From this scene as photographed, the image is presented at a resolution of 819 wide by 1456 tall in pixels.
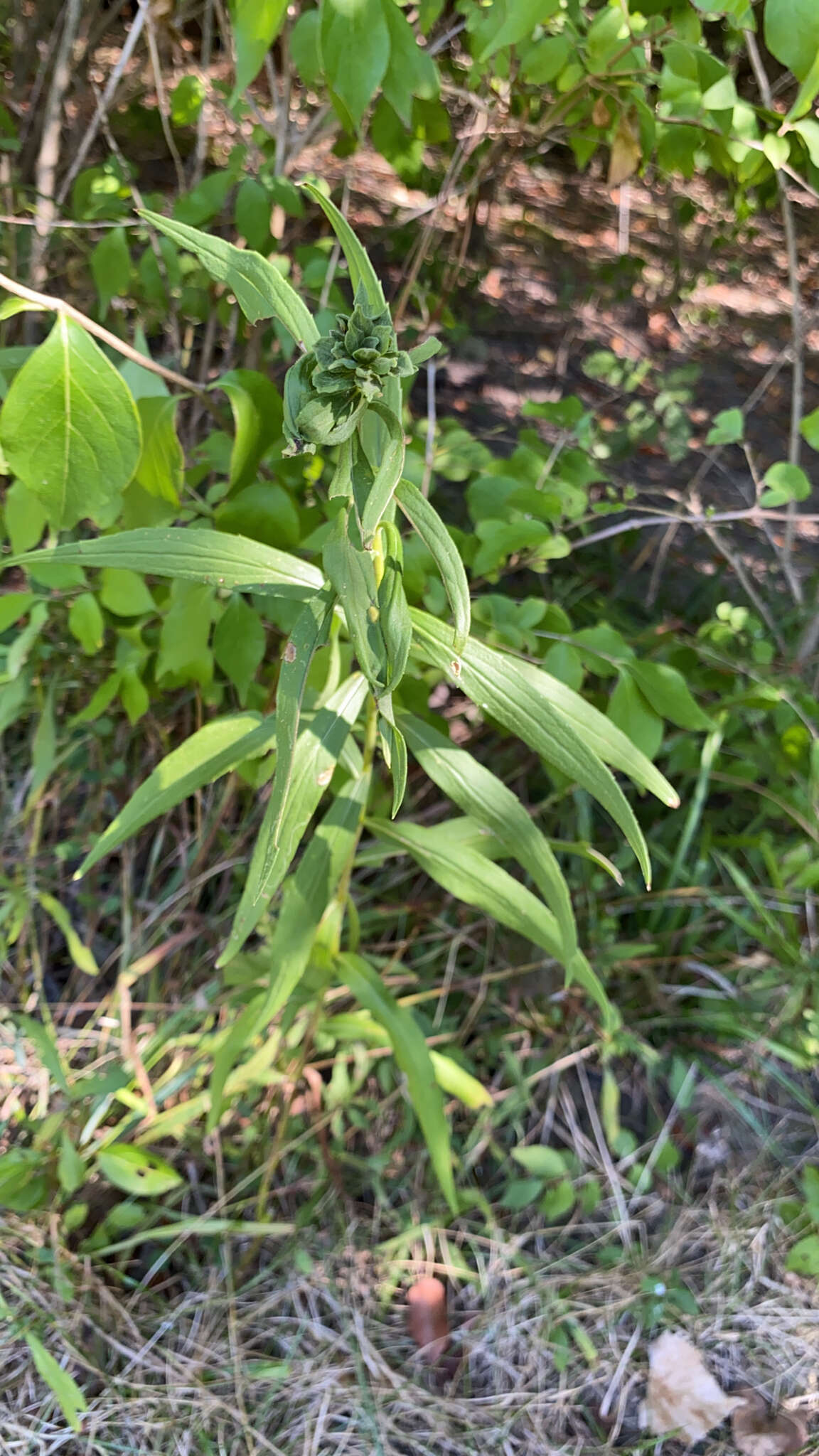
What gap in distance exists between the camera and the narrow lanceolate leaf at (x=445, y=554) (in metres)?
0.68

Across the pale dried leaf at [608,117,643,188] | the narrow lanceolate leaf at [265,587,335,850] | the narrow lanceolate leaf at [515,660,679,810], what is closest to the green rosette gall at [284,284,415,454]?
the narrow lanceolate leaf at [265,587,335,850]

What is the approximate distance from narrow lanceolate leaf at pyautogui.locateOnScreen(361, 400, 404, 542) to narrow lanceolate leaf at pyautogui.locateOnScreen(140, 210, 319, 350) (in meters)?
0.12

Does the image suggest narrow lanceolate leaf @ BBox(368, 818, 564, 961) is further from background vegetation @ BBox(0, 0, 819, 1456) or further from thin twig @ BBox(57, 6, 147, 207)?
thin twig @ BBox(57, 6, 147, 207)

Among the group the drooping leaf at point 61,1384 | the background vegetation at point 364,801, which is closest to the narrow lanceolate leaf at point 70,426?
the background vegetation at point 364,801

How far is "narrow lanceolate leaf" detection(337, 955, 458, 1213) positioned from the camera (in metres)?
1.12

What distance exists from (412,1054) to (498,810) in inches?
14.6

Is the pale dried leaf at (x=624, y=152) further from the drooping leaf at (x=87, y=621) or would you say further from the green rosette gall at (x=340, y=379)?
the drooping leaf at (x=87, y=621)

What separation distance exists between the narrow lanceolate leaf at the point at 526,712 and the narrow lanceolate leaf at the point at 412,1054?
1.44 ft

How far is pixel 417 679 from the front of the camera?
1158 millimetres

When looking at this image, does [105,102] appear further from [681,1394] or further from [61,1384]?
[681,1394]

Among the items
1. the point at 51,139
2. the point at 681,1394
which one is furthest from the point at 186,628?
the point at 681,1394

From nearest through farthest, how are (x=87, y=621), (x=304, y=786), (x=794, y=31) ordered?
(x=794, y=31), (x=304, y=786), (x=87, y=621)

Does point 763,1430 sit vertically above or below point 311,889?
below

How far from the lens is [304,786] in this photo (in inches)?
35.0
